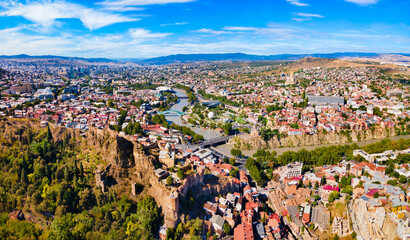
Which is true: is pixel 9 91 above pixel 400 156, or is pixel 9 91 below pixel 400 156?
above

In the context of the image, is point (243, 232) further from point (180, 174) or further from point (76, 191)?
point (76, 191)

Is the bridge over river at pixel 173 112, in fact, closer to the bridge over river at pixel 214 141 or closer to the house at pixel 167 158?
the bridge over river at pixel 214 141

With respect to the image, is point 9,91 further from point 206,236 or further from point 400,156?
point 400,156

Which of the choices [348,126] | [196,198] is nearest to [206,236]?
[196,198]

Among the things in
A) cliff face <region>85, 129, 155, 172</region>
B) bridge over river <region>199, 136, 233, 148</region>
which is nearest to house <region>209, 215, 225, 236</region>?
cliff face <region>85, 129, 155, 172</region>

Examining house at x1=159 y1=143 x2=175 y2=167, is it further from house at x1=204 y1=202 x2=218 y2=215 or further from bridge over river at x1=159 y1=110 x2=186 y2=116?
bridge over river at x1=159 y1=110 x2=186 y2=116

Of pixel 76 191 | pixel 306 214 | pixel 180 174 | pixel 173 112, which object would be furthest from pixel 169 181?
pixel 173 112
